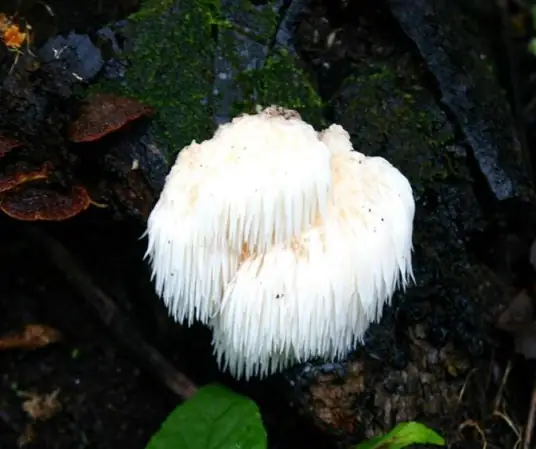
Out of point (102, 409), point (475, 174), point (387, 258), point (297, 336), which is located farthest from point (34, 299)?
point (475, 174)

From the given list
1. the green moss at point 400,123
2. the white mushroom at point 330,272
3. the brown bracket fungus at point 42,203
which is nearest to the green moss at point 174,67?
the brown bracket fungus at point 42,203

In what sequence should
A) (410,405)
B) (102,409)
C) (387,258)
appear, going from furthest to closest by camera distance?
1. (102,409)
2. (410,405)
3. (387,258)

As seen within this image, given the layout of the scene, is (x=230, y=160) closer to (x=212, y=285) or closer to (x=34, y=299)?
(x=212, y=285)

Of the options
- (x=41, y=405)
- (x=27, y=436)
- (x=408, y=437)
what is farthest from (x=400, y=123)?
(x=27, y=436)

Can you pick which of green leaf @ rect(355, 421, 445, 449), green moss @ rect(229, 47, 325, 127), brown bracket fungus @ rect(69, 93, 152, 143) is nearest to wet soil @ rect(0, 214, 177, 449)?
brown bracket fungus @ rect(69, 93, 152, 143)

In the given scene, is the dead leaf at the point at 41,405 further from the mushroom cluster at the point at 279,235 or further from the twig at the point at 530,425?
the twig at the point at 530,425

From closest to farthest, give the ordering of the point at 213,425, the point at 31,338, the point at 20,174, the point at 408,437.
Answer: the point at 408,437 < the point at 213,425 < the point at 20,174 < the point at 31,338

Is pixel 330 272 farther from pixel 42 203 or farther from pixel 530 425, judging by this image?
pixel 530 425
